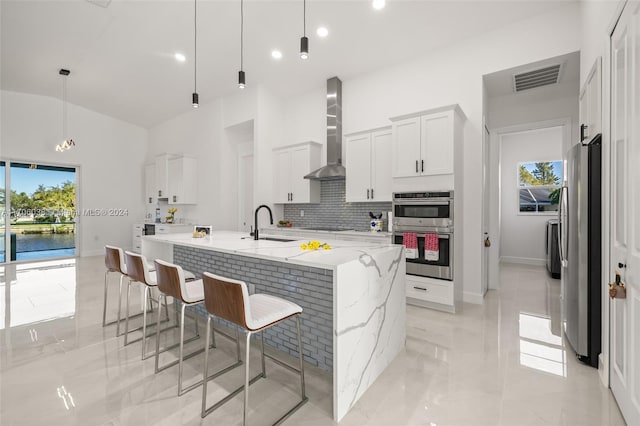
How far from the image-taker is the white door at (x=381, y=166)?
4.29 m

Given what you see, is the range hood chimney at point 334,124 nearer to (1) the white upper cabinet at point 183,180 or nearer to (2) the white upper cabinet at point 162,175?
(1) the white upper cabinet at point 183,180

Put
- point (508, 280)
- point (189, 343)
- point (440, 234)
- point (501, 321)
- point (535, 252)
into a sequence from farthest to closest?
point (535, 252), point (508, 280), point (440, 234), point (501, 321), point (189, 343)

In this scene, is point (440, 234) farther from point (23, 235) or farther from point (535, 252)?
point (23, 235)

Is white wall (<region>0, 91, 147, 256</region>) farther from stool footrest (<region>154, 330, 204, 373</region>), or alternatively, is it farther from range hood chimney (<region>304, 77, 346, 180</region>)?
stool footrest (<region>154, 330, 204, 373</region>)

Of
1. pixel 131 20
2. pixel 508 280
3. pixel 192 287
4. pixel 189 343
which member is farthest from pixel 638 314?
pixel 131 20

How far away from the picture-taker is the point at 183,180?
6.91 metres

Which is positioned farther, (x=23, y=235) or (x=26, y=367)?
(x=23, y=235)

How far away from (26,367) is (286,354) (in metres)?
2.03

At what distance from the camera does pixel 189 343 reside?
271 centimetres

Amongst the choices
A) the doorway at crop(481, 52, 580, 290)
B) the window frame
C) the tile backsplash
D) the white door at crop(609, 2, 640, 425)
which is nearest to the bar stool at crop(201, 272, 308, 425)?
the white door at crop(609, 2, 640, 425)

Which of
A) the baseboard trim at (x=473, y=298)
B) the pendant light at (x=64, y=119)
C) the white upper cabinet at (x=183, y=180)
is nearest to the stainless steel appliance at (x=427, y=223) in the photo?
the baseboard trim at (x=473, y=298)

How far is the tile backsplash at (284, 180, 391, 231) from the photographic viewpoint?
192 inches

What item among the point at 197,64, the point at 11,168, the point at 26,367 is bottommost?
the point at 26,367

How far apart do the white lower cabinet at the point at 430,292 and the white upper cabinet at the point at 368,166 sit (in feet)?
4.06
